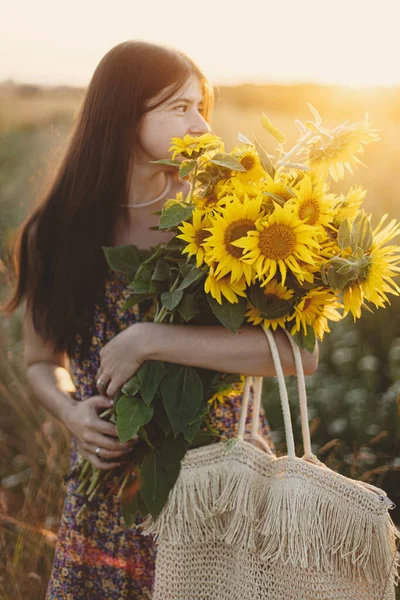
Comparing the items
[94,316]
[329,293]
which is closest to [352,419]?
[94,316]

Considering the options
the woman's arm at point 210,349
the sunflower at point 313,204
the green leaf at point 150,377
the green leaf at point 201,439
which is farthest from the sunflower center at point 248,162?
the green leaf at point 201,439

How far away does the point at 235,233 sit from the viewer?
1.08 m

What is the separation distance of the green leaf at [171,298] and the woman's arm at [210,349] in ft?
0.24

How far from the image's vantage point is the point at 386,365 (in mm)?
3123

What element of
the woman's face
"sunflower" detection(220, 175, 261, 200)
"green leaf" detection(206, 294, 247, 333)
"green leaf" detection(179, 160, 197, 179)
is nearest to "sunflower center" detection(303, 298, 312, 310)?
"green leaf" detection(206, 294, 247, 333)

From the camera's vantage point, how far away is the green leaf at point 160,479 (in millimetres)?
1177

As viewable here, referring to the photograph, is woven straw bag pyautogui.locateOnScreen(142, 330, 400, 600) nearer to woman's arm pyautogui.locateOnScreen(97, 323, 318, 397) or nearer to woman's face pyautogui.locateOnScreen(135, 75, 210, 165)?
woman's arm pyautogui.locateOnScreen(97, 323, 318, 397)

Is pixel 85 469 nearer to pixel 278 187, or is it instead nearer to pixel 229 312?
pixel 229 312

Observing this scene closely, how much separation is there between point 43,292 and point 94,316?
18 centimetres

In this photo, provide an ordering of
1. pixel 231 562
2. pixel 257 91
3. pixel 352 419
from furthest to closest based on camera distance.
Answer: pixel 257 91 → pixel 352 419 → pixel 231 562

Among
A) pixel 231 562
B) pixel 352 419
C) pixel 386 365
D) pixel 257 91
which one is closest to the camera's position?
pixel 231 562

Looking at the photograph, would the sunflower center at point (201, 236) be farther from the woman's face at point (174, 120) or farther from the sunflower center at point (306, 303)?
the woman's face at point (174, 120)

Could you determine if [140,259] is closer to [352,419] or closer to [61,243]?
[61,243]

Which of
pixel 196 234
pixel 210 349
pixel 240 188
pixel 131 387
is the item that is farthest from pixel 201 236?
pixel 131 387
